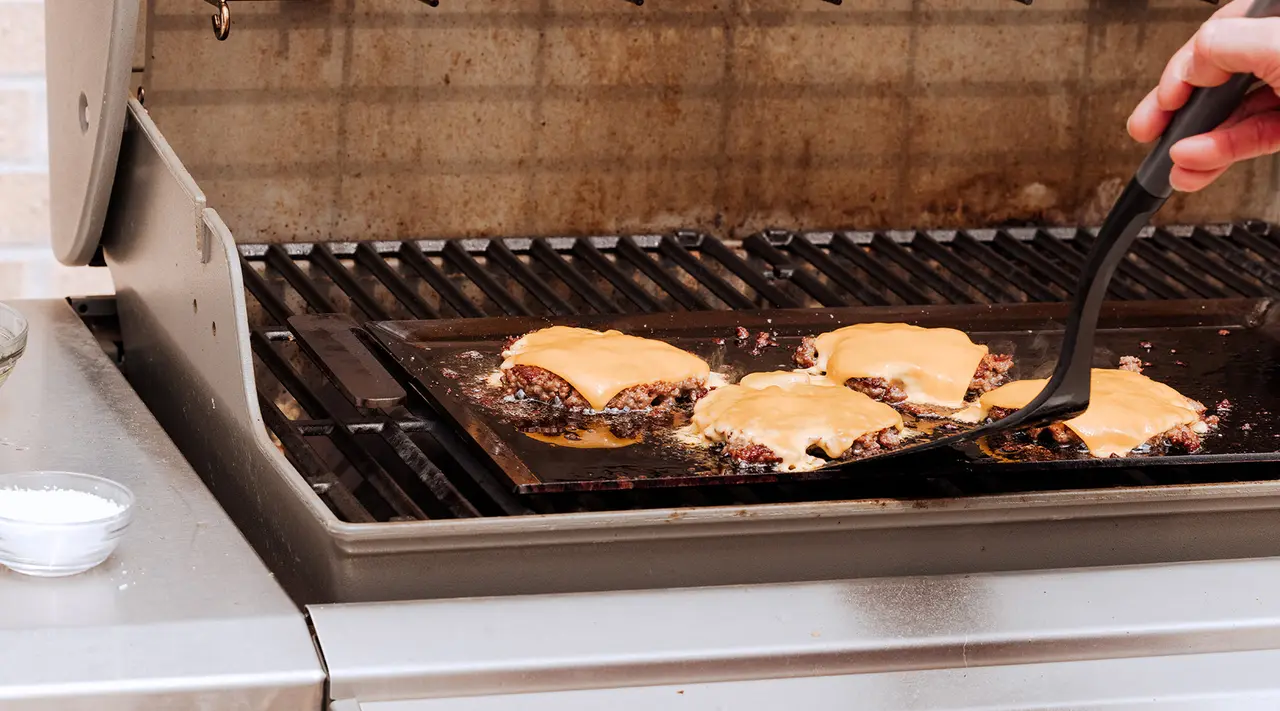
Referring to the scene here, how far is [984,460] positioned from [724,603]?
30cm

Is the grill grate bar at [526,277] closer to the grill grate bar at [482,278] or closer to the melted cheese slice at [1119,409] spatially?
the grill grate bar at [482,278]

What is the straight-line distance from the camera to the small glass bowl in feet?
4.58

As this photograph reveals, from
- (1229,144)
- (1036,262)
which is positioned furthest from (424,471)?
(1036,262)

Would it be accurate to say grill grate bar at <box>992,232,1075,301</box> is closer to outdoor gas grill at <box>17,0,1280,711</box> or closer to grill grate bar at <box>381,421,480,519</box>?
outdoor gas grill at <box>17,0,1280,711</box>

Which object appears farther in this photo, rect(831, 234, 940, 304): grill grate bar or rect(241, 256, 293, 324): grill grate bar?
rect(831, 234, 940, 304): grill grate bar

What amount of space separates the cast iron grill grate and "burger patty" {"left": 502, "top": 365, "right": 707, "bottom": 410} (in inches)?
3.8

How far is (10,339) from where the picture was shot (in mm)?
1438

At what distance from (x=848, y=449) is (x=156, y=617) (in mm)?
627

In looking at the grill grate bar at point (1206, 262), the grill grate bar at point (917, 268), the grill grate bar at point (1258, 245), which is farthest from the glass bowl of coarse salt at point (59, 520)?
the grill grate bar at point (1258, 245)

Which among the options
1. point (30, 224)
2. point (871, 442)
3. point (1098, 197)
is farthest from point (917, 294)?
point (30, 224)

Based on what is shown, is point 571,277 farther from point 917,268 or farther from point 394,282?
point 917,268

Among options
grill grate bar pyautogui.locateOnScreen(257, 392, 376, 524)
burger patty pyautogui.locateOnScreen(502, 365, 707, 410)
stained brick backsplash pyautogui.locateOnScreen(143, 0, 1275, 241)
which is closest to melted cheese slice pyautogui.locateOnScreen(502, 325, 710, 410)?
burger patty pyautogui.locateOnScreen(502, 365, 707, 410)

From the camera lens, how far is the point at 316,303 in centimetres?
184

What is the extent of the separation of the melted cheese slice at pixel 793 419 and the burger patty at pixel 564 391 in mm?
47
